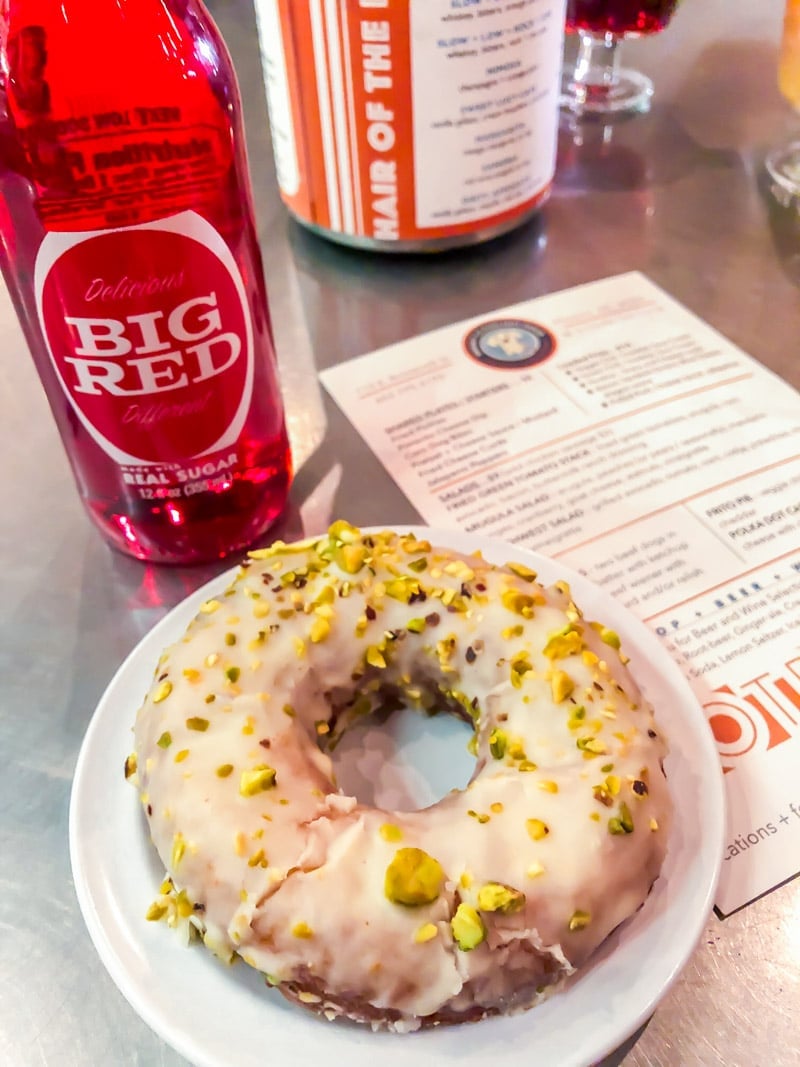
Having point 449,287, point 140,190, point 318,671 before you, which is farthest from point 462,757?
point 449,287

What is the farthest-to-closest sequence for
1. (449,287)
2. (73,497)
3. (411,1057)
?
(449,287) < (73,497) < (411,1057)

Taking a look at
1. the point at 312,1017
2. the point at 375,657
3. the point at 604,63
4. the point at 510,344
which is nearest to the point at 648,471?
the point at 510,344

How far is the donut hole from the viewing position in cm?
37

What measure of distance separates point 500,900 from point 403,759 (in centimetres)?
11

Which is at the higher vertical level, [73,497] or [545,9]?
[545,9]

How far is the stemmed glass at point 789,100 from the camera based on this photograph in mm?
730

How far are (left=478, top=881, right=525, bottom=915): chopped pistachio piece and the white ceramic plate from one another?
48mm

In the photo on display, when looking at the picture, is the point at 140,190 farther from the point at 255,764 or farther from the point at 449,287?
the point at 449,287

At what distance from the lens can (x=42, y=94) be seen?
365 mm

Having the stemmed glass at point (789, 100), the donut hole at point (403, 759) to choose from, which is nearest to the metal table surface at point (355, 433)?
the stemmed glass at point (789, 100)

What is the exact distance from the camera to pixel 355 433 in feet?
1.95

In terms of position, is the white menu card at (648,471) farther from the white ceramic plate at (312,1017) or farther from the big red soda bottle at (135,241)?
the big red soda bottle at (135,241)

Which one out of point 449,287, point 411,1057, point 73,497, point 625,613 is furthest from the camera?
point 449,287

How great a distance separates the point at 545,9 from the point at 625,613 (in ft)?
1.32
